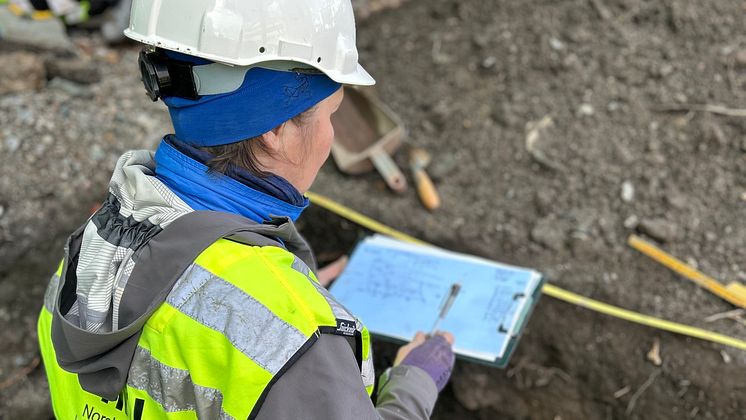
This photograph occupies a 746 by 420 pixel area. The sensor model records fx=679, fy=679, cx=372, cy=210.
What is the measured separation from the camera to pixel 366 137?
3.73 metres

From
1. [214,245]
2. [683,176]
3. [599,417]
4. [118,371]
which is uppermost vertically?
[214,245]

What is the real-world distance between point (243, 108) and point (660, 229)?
7.33 feet

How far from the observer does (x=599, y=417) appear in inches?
107

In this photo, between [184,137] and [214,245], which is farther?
[184,137]

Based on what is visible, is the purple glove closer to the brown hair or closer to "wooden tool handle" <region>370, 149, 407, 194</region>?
the brown hair

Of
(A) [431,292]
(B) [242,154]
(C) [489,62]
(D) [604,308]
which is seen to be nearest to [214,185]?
(B) [242,154]

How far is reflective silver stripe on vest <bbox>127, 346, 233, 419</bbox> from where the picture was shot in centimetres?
131

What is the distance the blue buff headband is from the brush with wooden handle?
1913 millimetres

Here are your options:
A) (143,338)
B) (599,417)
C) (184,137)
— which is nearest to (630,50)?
(599,417)

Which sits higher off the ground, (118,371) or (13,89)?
(118,371)

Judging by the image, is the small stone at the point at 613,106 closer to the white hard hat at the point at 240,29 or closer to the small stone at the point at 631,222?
the small stone at the point at 631,222

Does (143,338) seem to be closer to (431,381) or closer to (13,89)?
(431,381)

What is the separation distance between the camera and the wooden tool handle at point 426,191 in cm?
341

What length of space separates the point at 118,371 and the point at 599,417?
79.8 inches
